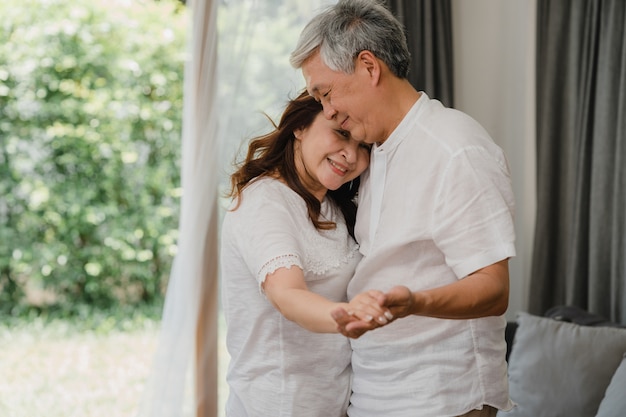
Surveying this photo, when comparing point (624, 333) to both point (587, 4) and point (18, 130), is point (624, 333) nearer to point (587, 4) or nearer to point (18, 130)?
point (587, 4)

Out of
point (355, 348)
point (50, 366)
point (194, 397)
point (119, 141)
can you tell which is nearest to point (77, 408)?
point (50, 366)

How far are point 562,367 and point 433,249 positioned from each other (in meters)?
1.61

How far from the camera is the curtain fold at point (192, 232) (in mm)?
3020

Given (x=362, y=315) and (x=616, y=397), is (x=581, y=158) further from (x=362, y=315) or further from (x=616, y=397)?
(x=362, y=315)

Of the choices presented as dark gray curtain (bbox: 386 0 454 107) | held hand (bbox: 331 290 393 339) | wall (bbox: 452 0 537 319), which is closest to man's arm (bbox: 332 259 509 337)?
held hand (bbox: 331 290 393 339)

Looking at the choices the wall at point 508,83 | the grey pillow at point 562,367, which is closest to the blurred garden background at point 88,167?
the wall at point 508,83

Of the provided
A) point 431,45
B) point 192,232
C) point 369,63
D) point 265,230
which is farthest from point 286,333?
point 431,45

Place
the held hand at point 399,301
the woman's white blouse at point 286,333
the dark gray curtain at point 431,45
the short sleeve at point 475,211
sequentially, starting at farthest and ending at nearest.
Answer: the dark gray curtain at point 431,45 → the woman's white blouse at point 286,333 → the short sleeve at point 475,211 → the held hand at point 399,301

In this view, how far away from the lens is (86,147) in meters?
6.32

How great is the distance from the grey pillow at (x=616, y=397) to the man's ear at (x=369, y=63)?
5.16 ft

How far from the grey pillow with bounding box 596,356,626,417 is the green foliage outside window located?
4032 mm

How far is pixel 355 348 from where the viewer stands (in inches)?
75.5

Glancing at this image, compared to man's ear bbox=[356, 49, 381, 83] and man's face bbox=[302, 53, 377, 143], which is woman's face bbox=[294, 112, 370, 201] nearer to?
man's face bbox=[302, 53, 377, 143]

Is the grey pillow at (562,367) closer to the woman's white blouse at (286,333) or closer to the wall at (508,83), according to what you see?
the wall at (508,83)
